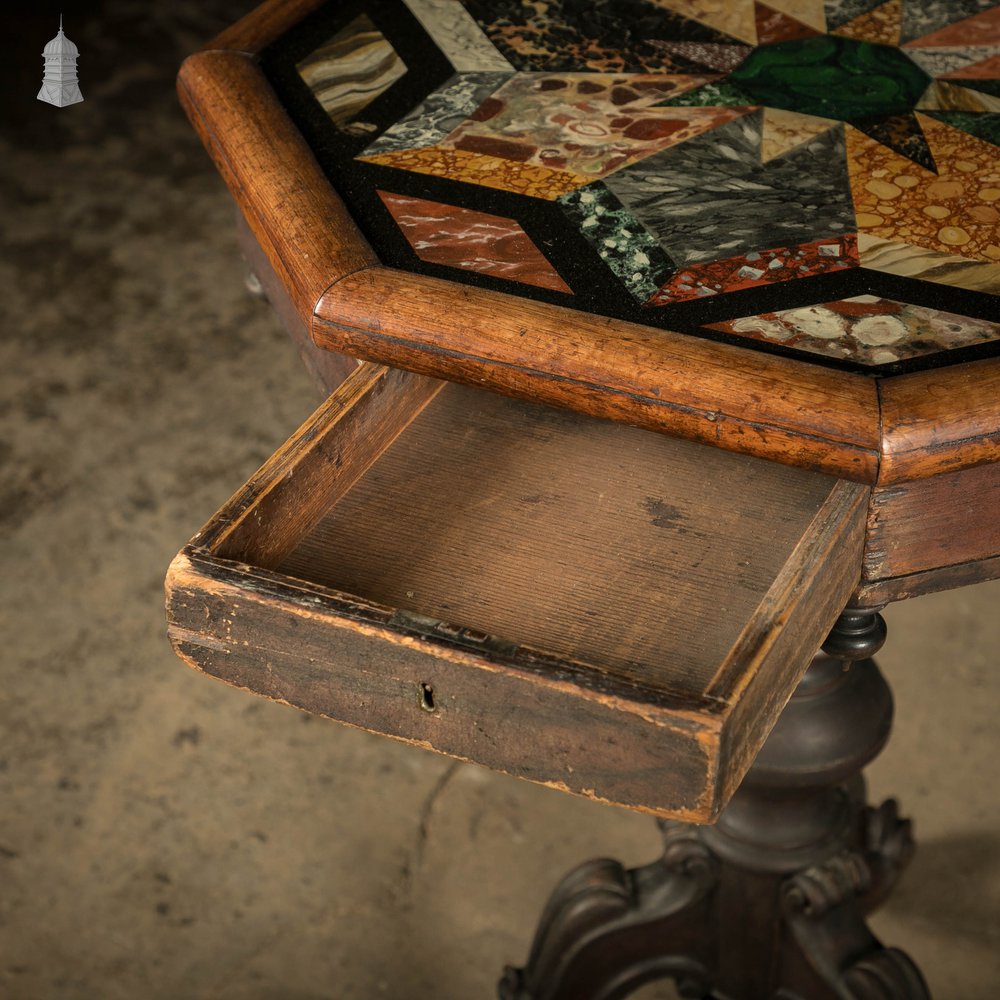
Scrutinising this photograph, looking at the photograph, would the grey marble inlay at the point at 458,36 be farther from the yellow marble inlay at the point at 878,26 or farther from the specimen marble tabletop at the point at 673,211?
the yellow marble inlay at the point at 878,26

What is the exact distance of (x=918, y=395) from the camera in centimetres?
85

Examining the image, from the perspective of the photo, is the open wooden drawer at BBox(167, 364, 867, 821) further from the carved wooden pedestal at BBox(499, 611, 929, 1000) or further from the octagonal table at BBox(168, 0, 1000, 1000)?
the carved wooden pedestal at BBox(499, 611, 929, 1000)

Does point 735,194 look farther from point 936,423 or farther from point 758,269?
point 936,423

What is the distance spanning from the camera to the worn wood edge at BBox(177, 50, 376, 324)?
37.7 inches

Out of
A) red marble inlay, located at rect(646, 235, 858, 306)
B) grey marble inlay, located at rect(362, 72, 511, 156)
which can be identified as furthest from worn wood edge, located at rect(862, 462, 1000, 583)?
grey marble inlay, located at rect(362, 72, 511, 156)

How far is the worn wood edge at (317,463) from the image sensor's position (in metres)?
0.88

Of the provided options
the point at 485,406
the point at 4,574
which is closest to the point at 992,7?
the point at 485,406

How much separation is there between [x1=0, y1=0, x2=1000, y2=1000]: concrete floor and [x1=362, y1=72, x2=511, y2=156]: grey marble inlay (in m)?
0.92

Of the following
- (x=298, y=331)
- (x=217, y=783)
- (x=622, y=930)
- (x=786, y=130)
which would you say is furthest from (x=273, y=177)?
(x=217, y=783)

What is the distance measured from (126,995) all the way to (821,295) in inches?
42.5

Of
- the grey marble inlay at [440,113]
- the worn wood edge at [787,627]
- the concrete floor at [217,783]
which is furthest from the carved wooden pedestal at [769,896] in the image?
the grey marble inlay at [440,113]

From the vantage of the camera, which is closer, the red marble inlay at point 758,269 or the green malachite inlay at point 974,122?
the red marble inlay at point 758,269

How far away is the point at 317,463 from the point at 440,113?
1.05ft

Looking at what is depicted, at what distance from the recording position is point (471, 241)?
985 millimetres
